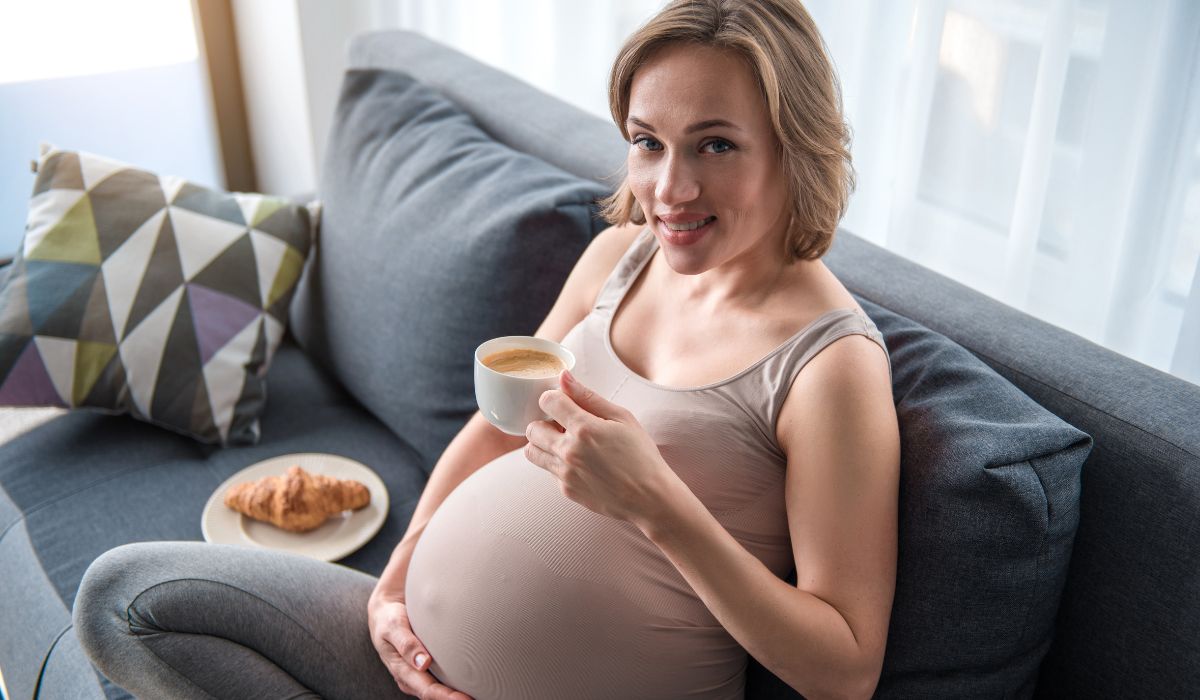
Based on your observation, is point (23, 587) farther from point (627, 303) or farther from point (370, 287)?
point (627, 303)

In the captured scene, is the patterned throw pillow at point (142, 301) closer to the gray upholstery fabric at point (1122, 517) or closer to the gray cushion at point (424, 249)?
the gray cushion at point (424, 249)

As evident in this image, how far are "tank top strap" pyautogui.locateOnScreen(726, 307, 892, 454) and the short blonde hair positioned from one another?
11cm

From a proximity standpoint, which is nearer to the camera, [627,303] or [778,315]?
[778,315]

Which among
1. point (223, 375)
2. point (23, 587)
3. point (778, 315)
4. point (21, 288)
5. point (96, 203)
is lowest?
point (23, 587)

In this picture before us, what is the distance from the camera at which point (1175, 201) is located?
1.22 metres

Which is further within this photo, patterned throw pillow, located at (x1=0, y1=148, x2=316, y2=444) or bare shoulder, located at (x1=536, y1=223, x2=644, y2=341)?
patterned throw pillow, located at (x1=0, y1=148, x2=316, y2=444)

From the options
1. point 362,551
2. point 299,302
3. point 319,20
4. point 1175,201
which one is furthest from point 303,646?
point 319,20

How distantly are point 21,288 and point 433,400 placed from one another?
2.51 ft

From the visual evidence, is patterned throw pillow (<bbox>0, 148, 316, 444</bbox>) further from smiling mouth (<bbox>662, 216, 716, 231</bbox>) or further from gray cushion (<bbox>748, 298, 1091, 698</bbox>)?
gray cushion (<bbox>748, 298, 1091, 698</bbox>)

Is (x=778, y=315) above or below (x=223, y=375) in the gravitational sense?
above

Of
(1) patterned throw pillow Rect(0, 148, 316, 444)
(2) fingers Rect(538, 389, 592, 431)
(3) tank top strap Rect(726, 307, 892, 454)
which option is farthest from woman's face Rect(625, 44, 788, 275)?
(1) patterned throw pillow Rect(0, 148, 316, 444)

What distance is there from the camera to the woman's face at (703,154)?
1005mm

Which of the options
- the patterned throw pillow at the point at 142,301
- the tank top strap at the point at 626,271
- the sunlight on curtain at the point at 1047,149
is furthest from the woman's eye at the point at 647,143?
the patterned throw pillow at the point at 142,301

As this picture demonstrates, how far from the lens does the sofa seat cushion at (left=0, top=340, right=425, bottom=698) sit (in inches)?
56.7
